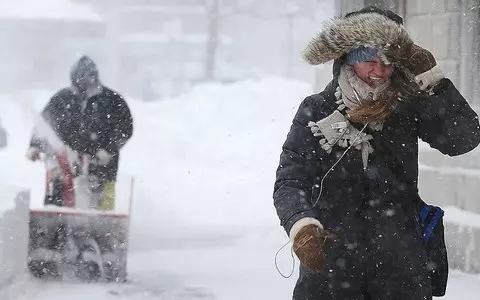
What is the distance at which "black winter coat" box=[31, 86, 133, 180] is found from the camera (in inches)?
320

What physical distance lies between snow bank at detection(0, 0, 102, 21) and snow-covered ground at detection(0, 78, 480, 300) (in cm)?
435

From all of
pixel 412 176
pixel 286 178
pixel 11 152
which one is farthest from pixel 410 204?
pixel 11 152

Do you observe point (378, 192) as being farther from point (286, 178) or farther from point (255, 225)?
point (255, 225)

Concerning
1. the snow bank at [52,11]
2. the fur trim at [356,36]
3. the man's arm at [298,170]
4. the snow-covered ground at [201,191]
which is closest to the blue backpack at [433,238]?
the man's arm at [298,170]

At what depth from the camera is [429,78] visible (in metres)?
3.09

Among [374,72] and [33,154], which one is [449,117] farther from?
[33,154]

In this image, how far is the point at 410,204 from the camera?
3.07m

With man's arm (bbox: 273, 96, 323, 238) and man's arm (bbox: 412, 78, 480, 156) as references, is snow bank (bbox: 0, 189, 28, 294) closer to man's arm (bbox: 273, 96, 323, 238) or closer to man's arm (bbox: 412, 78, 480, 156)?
man's arm (bbox: 273, 96, 323, 238)

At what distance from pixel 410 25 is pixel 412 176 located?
583 cm

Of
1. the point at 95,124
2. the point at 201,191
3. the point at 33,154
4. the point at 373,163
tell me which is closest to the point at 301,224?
the point at 373,163

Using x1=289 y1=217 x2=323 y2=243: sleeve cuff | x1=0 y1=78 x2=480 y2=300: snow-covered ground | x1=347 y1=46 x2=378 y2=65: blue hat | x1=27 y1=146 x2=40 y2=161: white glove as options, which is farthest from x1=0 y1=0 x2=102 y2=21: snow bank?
x1=289 y1=217 x2=323 y2=243: sleeve cuff

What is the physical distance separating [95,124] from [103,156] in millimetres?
284

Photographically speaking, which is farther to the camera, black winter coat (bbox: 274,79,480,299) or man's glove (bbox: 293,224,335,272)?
black winter coat (bbox: 274,79,480,299)

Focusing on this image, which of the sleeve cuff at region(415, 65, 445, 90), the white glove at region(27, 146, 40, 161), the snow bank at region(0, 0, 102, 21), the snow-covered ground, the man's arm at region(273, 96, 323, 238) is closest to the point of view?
the man's arm at region(273, 96, 323, 238)
